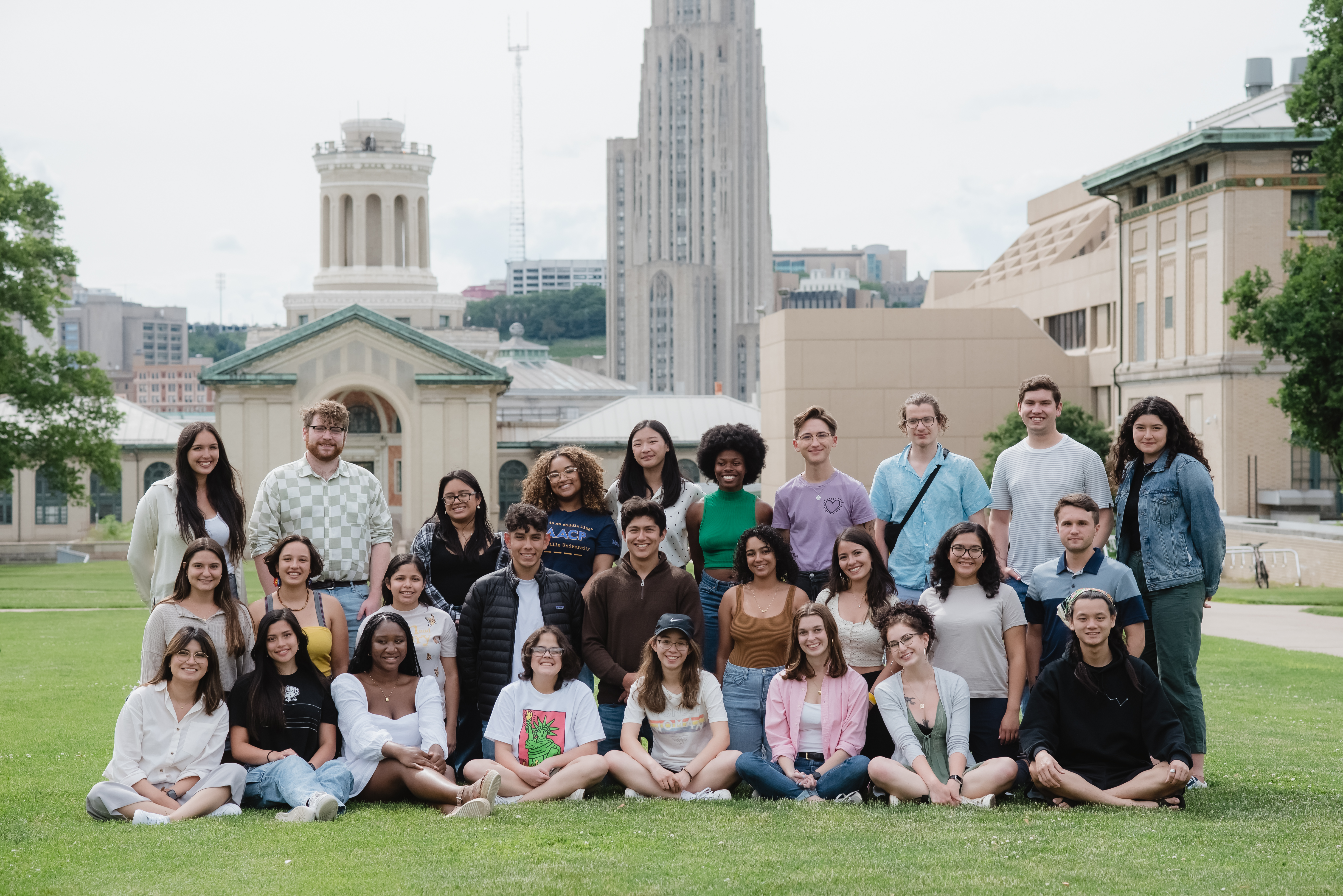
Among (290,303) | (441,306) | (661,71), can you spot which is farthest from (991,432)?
(661,71)

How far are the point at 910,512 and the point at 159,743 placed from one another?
459 centimetres

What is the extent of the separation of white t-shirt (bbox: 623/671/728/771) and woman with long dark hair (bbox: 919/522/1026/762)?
4.26ft

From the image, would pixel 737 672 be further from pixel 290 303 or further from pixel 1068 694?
pixel 290 303

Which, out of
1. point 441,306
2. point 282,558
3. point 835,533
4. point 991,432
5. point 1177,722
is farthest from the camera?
point 441,306

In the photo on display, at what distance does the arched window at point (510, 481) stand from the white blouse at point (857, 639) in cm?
4843

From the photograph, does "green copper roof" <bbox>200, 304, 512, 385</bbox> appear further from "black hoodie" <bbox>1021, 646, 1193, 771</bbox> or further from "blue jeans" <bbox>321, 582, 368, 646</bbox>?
"black hoodie" <bbox>1021, 646, 1193, 771</bbox>

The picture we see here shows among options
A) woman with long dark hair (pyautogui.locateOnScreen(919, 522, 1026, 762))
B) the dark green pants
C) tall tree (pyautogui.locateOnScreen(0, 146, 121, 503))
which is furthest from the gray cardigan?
tall tree (pyautogui.locateOnScreen(0, 146, 121, 503))

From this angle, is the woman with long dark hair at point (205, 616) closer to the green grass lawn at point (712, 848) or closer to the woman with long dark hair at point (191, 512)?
the woman with long dark hair at point (191, 512)

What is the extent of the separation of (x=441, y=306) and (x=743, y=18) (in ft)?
267

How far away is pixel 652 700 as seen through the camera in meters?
8.33

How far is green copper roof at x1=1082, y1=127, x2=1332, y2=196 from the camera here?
36.5 meters

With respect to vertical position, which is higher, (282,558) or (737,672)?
(282,558)

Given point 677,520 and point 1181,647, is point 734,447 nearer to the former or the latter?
point 677,520

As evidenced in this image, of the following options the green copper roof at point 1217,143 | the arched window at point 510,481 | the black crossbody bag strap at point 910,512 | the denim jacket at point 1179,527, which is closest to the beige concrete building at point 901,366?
the arched window at point 510,481
